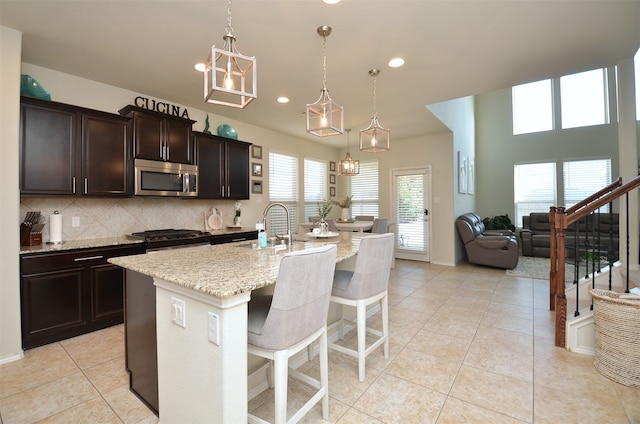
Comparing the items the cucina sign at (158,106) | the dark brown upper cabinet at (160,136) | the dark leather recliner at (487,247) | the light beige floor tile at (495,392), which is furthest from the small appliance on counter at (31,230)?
the dark leather recliner at (487,247)

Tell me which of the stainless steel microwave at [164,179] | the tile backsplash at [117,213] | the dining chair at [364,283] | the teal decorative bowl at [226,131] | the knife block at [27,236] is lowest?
the dining chair at [364,283]

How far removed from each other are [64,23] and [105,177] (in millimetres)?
1419

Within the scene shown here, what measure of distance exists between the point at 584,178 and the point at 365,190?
17.6 ft

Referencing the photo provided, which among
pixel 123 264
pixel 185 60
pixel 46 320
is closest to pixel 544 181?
pixel 185 60

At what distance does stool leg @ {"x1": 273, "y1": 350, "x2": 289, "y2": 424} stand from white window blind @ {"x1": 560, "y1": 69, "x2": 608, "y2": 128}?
29.7ft

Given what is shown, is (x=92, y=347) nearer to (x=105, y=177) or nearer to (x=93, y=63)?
(x=105, y=177)

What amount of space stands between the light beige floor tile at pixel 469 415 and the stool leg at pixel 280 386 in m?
0.97

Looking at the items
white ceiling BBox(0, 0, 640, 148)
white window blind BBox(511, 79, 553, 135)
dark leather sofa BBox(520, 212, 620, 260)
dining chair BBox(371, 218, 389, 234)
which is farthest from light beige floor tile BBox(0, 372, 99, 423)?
white window blind BBox(511, 79, 553, 135)

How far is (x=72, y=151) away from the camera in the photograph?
2898mm

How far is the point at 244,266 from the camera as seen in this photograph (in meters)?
1.64

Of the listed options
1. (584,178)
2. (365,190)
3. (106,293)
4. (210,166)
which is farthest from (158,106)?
(584,178)

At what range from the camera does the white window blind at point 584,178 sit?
692cm

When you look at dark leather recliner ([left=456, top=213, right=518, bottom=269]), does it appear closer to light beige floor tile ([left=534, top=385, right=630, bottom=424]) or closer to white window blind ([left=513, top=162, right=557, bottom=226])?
white window blind ([left=513, top=162, right=557, bottom=226])

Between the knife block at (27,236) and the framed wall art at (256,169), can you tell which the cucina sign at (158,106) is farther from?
the knife block at (27,236)
